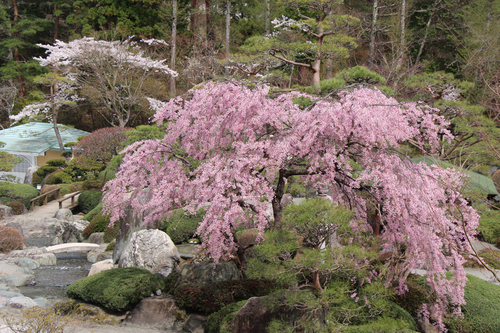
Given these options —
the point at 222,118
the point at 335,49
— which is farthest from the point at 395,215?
the point at 335,49

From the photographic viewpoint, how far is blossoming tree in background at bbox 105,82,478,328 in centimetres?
567

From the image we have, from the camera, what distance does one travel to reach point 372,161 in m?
6.18

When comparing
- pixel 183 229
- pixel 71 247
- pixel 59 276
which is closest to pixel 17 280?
pixel 59 276

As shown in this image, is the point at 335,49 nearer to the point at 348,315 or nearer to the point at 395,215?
the point at 395,215

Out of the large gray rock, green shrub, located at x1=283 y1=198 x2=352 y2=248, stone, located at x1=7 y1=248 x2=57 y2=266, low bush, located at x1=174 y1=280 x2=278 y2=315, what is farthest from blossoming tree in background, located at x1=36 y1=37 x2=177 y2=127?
green shrub, located at x1=283 y1=198 x2=352 y2=248

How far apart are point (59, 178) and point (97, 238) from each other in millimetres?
9708

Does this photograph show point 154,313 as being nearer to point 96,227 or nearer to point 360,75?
point 96,227

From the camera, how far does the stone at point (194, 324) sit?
6.62m

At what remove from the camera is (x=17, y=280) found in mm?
9148

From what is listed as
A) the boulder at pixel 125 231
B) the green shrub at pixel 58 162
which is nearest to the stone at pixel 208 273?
the boulder at pixel 125 231

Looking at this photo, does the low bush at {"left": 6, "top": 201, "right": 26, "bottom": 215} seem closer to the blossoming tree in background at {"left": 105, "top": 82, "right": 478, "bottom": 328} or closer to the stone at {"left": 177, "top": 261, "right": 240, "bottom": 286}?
the blossoming tree in background at {"left": 105, "top": 82, "right": 478, "bottom": 328}

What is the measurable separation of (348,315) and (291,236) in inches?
54.5

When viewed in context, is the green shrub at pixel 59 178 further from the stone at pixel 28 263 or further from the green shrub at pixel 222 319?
the green shrub at pixel 222 319

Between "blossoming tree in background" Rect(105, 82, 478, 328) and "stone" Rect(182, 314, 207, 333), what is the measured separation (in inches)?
49.8
